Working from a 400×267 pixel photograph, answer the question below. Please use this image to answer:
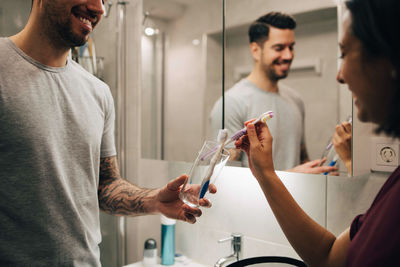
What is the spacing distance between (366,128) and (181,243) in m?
1.03

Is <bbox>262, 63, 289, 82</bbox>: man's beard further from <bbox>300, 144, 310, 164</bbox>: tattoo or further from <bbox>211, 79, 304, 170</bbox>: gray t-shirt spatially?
<bbox>300, 144, 310, 164</bbox>: tattoo

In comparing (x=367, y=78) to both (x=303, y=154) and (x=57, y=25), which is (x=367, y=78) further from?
(x=57, y=25)

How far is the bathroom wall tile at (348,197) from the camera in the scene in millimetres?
989

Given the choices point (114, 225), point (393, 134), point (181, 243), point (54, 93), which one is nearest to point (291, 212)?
point (393, 134)

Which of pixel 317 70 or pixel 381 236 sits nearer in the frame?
→ pixel 381 236

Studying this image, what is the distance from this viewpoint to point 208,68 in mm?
1282

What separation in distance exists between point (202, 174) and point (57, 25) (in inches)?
24.4

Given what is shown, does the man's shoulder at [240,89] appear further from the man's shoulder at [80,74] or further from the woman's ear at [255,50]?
the man's shoulder at [80,74]

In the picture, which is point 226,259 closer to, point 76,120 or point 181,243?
point 181,243

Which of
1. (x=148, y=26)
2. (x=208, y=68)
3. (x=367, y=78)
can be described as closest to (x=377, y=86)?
(x=367, y=78)

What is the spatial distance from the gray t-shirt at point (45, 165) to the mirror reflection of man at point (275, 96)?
0.53 meters

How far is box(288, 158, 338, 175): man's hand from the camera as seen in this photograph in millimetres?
1019

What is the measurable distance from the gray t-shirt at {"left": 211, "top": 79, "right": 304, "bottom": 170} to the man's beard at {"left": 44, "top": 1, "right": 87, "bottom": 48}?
0.59 metres

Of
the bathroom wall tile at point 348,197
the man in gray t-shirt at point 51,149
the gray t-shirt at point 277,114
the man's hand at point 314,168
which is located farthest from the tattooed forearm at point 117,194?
the bathroom wall tile at point 348,197
